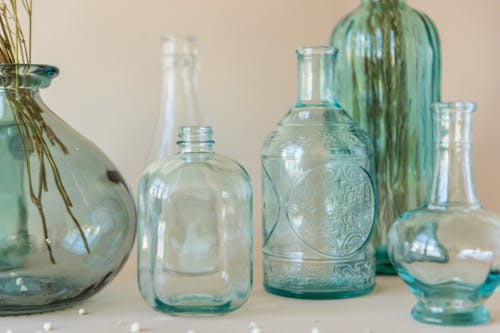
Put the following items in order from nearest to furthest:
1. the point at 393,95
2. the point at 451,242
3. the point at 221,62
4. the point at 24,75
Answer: the point at 451,242 → the point at 24,75 → the point at 393,95 → the point at 221,62

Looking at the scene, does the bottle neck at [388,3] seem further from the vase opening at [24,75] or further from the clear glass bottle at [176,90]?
the vase opening at [24,75]

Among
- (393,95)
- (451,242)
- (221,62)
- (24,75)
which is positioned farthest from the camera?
(221,62)

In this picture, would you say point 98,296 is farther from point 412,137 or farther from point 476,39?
point 476,39

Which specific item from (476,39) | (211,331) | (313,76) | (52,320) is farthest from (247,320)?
(476,39)

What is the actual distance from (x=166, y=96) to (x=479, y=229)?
56 centimetres

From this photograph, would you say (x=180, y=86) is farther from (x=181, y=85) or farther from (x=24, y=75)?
(x=24, y=75)

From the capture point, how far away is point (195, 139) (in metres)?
0.85

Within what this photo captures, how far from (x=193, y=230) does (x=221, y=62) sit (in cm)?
46

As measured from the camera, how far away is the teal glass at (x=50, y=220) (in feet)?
2.76

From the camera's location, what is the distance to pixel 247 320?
81cm

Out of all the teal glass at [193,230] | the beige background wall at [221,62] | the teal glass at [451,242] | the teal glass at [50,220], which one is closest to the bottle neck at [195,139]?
the teal glass at [193,230]

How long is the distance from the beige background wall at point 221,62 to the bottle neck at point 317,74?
0.31m

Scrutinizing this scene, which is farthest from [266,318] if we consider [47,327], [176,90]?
[176,90]

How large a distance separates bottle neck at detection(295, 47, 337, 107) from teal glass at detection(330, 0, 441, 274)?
124mm
